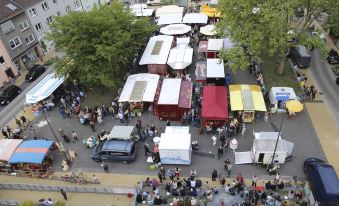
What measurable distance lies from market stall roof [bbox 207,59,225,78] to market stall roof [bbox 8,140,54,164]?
17.4 m

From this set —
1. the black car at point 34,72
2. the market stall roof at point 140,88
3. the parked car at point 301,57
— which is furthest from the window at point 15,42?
the parked car at point 301,57

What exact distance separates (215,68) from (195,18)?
52.9 ft

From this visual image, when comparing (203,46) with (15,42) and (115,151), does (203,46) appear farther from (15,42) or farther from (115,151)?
(15,42)

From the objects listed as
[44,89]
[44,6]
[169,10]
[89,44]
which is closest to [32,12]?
[44,6]

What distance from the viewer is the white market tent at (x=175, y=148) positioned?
24781mm

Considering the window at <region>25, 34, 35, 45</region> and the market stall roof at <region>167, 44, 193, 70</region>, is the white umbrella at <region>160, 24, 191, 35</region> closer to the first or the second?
the market stall roof at <region>167, 44, 193, 70</region>

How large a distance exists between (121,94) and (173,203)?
13.9 meters

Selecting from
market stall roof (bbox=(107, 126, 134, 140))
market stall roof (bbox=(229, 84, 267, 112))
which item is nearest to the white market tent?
market stall roof (bbox=(107, 126, 134, 140))

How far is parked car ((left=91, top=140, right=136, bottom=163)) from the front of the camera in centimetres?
2598

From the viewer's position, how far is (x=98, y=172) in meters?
26.1

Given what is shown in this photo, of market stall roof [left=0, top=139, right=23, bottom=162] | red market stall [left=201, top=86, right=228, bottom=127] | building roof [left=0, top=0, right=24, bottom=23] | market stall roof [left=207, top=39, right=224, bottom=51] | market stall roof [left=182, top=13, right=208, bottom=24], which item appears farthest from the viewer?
market stall roof [left=182, top=13, right=208, bottom=24]

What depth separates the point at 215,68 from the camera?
112ft

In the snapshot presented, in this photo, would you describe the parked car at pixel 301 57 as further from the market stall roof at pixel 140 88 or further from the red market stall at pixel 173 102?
the market stall roof at pixel 140 88

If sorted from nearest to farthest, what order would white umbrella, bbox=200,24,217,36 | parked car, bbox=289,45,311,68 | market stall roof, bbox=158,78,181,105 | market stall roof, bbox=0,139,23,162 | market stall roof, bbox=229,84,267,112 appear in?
market stall roof, bbox=0,139,23,162, market stall roof, bbox=229,84,267,112, market stall roof, bbox=158,78,181,105, parked car, bbox=289,45,311,68, white umbrella, bbox=200,24,217,36
